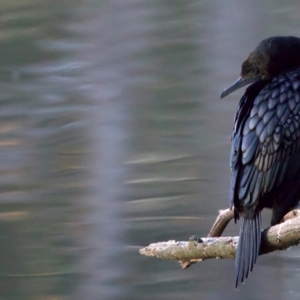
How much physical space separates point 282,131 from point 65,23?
219 cm

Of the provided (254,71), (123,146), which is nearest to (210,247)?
(254,71)

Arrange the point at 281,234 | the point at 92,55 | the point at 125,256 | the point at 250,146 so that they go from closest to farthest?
the point at 281,234, the point at 250,146, the point at 125,256, the point at 92,55

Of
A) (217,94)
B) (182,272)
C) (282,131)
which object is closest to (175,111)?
(217,94)

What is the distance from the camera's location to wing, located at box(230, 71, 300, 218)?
253 centimetres

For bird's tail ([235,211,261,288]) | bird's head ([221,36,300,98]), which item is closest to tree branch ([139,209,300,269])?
bird's tail ([235,211,261,288])

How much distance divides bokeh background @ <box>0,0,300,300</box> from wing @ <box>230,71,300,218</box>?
140 cm

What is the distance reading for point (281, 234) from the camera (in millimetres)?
2299

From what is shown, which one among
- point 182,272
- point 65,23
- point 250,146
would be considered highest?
point 65,23

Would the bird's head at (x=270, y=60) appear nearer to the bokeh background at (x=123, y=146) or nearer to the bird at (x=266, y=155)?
the bird at (x=266, y=155)

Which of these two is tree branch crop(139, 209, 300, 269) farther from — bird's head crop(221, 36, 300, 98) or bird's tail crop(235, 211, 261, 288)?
bird's head crop(221, 36, 300, 98)

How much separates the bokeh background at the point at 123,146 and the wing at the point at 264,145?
140 cm

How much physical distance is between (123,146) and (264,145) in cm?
171

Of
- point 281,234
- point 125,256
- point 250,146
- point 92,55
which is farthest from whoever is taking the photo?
point 92,55

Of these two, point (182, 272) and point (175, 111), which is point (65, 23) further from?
point (182, 272)
